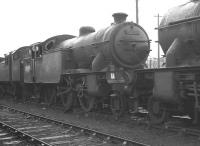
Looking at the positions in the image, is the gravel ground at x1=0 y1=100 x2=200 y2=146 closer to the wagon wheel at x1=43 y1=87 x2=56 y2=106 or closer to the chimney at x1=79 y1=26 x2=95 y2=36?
the wagon wheel at x1=43 y1=87 x2=56 y2=106

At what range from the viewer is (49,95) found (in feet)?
53.4

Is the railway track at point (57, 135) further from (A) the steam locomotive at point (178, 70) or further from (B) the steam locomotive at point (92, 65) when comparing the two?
(B) the steam locomotive at point (92, 65)

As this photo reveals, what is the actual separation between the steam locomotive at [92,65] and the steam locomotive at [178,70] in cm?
136

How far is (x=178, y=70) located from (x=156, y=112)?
179 cm

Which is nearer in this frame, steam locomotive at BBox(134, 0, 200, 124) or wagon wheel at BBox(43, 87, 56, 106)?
steam locomotive at BBox(134, 0, 200, 124)

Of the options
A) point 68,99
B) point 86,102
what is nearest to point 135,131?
point 86,102

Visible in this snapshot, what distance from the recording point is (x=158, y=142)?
7.49 meters

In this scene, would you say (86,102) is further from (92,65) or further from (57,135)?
(57,135)

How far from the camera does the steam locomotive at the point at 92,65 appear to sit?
10.9m

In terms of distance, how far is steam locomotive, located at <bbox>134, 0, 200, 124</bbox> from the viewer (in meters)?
7.91

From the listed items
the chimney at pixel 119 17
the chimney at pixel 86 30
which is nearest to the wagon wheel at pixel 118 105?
the chimney at pixel 119 17

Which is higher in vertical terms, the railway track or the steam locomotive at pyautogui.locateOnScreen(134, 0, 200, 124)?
the steam locomotive at pyautogui.locateOnScreen(134, 0, 200, 124)

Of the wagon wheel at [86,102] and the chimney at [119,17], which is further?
the wagon wheel at [86,102]

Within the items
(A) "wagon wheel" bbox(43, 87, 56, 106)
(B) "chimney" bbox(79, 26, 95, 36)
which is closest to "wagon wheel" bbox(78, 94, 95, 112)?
(A) "wagon wheel" bbox(43, 87, 56, 106)
